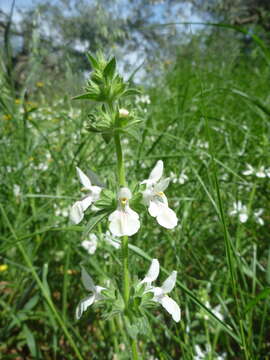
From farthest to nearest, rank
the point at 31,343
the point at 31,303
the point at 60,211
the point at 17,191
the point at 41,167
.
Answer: the point at 41,167, the point at 60,211, the point at 17,191, the point at 31,303, the point at 31,343

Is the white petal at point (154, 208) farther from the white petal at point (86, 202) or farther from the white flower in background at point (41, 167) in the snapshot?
the white flower in background at point (41, 167)

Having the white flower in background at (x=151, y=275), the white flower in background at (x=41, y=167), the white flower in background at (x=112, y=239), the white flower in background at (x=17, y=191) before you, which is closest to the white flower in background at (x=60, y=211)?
the white flower in background at (x=17, y=191)

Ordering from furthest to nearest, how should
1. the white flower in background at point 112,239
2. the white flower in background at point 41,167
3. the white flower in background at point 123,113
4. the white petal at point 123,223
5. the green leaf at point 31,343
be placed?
the white flower in background at point 41,167 → the green leaf at point 31,343 → the white flower in background at point 112,239 → the white flower in background at point 123,113 → the white petal at point 123,223

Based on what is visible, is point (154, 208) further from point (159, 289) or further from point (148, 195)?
point (159, 289)

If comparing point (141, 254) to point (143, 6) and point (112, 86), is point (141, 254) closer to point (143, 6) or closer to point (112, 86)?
point (112, 86)

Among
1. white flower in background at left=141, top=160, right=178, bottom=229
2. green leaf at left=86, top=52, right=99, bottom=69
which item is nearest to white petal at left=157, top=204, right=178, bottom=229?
white flower in background at left=141, top=160, right=178, bottom=229

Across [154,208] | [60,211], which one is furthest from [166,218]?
[60,211]

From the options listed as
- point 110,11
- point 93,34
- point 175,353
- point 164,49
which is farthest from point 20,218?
point 164,49
